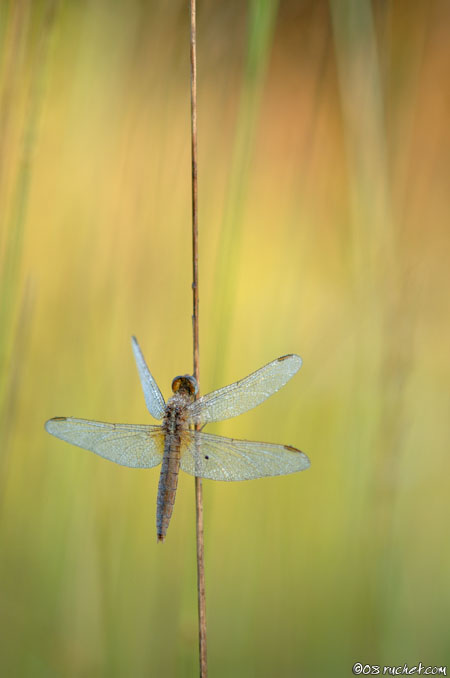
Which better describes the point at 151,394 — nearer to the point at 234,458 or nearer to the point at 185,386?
the point at 185,386

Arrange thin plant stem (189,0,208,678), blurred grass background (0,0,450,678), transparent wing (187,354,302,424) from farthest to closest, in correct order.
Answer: blurred grass background (0,0,450,678), transparent wing (187,354,302,424), thin plant stem (189,0,208,678)

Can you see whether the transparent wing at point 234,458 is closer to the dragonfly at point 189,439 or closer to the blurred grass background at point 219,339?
the dragonfly at point 189,439

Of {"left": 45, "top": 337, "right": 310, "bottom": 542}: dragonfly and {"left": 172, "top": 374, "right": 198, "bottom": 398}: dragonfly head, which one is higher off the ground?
{"left": 172, "top": 374, "right": 198, "bottom": 398}: dragonfly head

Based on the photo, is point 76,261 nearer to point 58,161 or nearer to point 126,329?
point 126,329

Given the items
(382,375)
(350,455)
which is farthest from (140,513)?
(382,375)

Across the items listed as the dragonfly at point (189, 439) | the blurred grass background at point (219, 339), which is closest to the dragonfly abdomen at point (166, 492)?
the dragonfly at point (189, 439)

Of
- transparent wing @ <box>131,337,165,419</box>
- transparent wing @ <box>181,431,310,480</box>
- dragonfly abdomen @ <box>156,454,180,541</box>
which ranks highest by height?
transparent wing @ <box>131,337,165,419</box>

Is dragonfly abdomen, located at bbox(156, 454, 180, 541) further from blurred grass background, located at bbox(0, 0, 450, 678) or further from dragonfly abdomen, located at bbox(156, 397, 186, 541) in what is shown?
blurred grass background, located at bbox(0, 0, 450, 678)

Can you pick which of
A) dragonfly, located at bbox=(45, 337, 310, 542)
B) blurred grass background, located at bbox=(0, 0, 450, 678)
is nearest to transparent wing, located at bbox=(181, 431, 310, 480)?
dragonfly, located at bbox=(45, 337, 310, 542)
